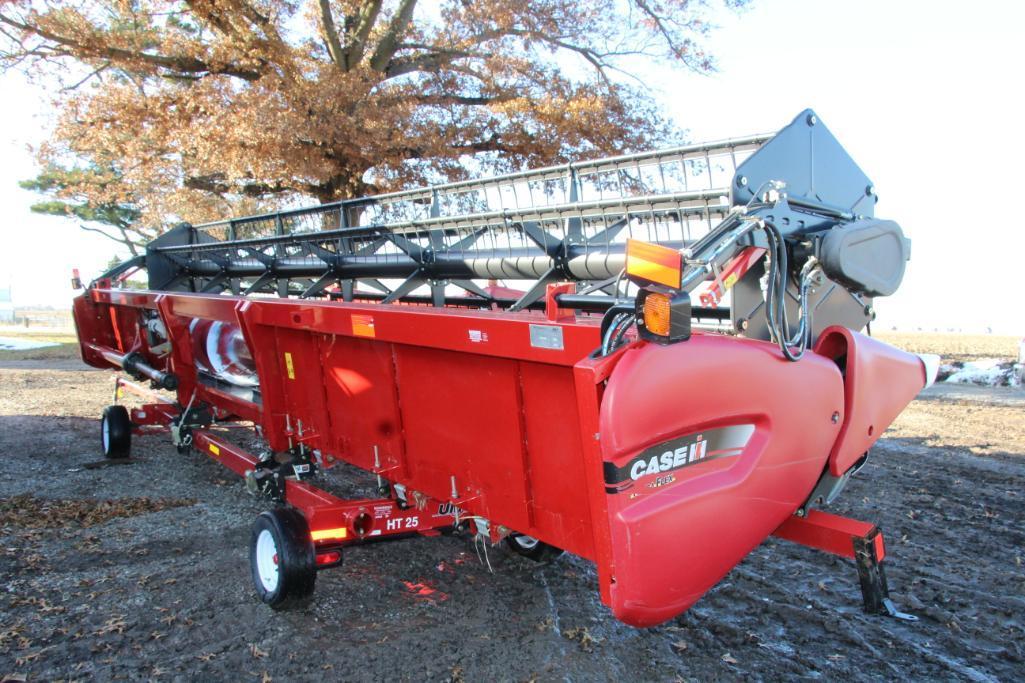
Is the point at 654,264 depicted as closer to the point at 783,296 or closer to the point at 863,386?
the point at 783,296

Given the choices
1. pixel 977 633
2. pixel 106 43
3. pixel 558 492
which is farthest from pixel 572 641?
pixel 106 43

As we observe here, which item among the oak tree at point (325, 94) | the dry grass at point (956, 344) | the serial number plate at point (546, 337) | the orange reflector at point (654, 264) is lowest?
the dry grass at point (956, 344)

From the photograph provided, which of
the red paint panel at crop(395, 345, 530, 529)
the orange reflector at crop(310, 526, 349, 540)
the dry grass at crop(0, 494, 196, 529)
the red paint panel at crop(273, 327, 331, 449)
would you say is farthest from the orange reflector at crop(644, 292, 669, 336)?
the dry grass at crop(0, 494, 196, 529)

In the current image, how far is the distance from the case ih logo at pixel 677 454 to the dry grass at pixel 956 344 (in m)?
11.7

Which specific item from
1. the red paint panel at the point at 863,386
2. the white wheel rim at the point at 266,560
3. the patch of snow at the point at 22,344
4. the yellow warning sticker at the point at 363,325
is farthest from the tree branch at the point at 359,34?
the patch of snow at the point at 22,344

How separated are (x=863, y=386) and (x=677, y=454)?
3.50 ft

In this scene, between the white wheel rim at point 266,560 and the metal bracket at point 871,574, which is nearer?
the metal bracket at point 871,574

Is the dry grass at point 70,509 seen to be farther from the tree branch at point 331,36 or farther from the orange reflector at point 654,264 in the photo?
the tree branch at point 331,36

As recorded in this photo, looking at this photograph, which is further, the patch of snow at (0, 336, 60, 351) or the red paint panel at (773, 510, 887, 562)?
the patch of snow at (0, 336, 60, 351)

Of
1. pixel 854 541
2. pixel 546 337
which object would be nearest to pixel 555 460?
pixel 546 337

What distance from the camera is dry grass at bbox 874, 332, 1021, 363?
13.7m

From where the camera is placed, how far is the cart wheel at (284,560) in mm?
3221

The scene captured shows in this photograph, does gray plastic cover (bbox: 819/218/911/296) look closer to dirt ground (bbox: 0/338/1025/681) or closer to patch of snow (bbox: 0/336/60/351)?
dirt ground (bbox: 0/338/1025/681)

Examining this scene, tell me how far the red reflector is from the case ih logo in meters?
1.80
